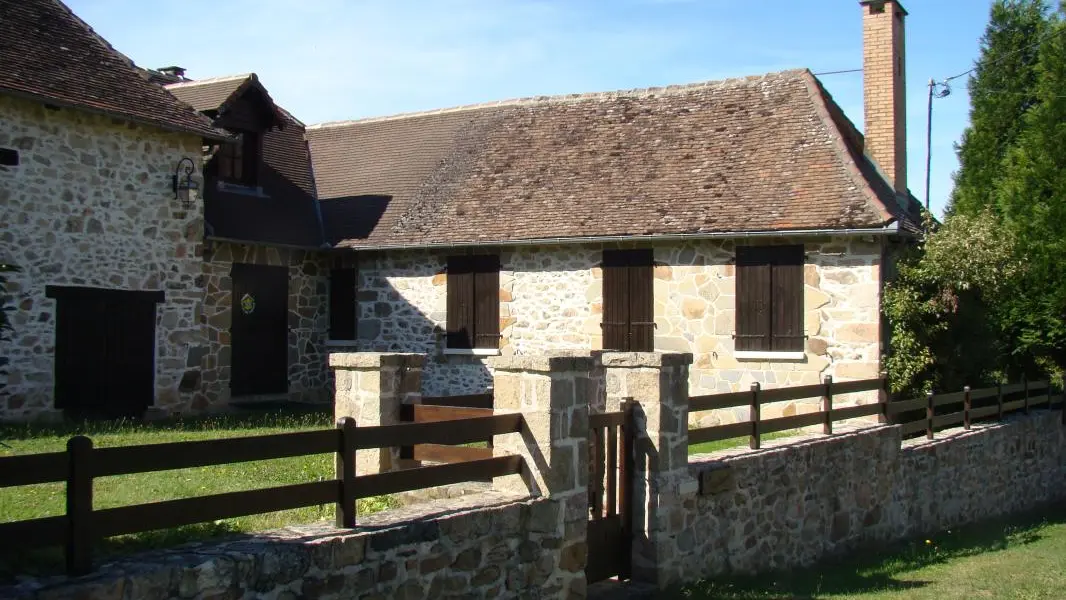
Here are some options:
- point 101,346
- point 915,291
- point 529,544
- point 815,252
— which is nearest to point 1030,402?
point 915,291

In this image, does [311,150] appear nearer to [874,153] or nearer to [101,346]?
[101,346]

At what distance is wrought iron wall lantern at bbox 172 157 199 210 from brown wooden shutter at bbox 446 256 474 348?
13.4 feet

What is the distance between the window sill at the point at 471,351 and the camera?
619 inches

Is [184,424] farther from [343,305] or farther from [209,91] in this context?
[209,91]

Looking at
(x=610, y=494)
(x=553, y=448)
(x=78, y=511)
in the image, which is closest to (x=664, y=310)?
(x=610, y=494)

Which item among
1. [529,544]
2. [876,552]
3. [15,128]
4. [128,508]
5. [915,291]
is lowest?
[876,552]

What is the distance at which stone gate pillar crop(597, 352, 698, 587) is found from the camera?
7.46 metres

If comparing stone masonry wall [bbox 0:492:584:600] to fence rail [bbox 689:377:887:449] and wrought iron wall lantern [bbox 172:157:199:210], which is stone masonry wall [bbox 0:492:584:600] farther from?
wrought iron wall lantern [bbox 172:157:199:210]

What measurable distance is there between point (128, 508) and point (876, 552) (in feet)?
26.9

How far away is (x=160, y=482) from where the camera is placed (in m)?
8.08

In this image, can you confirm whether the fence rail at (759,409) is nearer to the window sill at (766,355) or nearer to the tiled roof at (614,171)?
the window sill at (766,355)

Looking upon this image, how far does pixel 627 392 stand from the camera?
7629 millimetres

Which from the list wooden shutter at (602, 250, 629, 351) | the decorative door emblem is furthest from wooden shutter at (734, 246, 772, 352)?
the decorative door emblem

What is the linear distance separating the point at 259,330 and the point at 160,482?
777 centimetres
